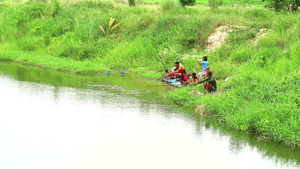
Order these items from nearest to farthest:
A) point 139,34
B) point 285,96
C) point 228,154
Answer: point 228,154
point 285,96
point 139,34

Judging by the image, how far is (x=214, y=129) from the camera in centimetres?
1195

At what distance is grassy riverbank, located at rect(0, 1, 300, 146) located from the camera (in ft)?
39.3

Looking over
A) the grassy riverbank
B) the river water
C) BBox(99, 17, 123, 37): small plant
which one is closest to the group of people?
the grassy riverbank

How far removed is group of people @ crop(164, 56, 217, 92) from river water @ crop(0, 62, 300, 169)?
1169 millimetres

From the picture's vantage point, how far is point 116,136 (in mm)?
11164

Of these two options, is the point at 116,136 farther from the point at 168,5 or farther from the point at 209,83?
the point at 168,5

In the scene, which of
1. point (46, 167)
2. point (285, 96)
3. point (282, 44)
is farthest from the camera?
point (282, 44)

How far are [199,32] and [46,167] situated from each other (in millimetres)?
15016

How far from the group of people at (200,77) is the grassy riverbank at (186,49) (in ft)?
1.72

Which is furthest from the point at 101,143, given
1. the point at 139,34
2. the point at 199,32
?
the point at 139,34

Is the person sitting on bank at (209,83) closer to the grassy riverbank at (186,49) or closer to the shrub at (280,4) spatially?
the grassy riverbank at (186,49)

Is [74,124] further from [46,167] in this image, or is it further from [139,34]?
[139,34]

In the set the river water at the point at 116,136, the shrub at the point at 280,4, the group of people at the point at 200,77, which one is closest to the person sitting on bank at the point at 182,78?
the group of people at the point at 200,77

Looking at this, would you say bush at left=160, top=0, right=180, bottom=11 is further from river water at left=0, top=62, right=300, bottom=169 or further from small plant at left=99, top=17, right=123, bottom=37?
river water at left=0, top=62, right=300, bottom=169
